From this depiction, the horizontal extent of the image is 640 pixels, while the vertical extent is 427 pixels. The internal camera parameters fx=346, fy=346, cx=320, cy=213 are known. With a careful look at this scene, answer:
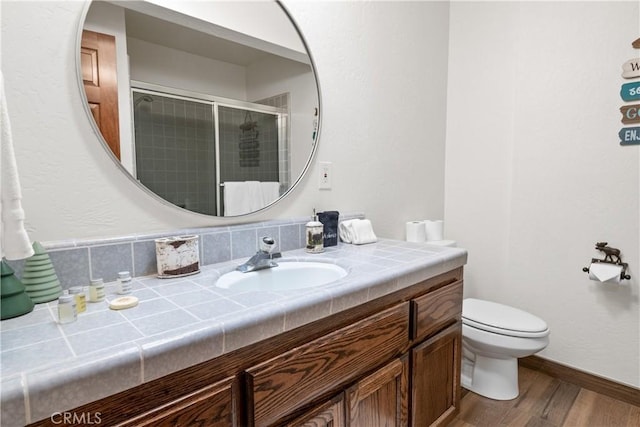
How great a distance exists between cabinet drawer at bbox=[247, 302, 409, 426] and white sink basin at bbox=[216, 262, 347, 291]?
0.68 ft

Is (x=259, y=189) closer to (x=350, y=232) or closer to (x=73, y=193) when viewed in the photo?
(x=350, y=232)

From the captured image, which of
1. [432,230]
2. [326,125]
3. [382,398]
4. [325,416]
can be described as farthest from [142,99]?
[432,230]

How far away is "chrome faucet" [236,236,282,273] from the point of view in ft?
3.71

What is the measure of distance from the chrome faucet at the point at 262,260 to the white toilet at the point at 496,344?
3.77ft

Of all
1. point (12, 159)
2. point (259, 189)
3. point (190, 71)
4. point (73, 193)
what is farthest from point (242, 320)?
point (190, 71)

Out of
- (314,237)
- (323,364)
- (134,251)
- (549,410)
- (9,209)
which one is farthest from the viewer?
(549,410)

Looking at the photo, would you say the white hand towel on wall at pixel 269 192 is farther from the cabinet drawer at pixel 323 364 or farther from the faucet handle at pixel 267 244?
the cabinet drawer at pixel 323 364

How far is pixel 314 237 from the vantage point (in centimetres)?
139

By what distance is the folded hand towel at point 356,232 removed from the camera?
1.54 metres

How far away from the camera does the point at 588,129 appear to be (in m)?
1.82

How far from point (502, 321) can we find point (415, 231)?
24.5 inches

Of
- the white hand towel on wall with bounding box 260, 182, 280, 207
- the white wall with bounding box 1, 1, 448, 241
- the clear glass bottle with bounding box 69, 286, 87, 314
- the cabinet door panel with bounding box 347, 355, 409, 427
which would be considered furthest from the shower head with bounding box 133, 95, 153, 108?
the cabinet door panel with bounding box 347, 355, 409, 427

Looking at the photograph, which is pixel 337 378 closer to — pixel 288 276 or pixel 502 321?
pixel 288 276

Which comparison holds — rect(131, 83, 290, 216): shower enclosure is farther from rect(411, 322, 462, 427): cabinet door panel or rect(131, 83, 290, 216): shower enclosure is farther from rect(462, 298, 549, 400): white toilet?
rect(462, 298, 549, 400): white toilet
